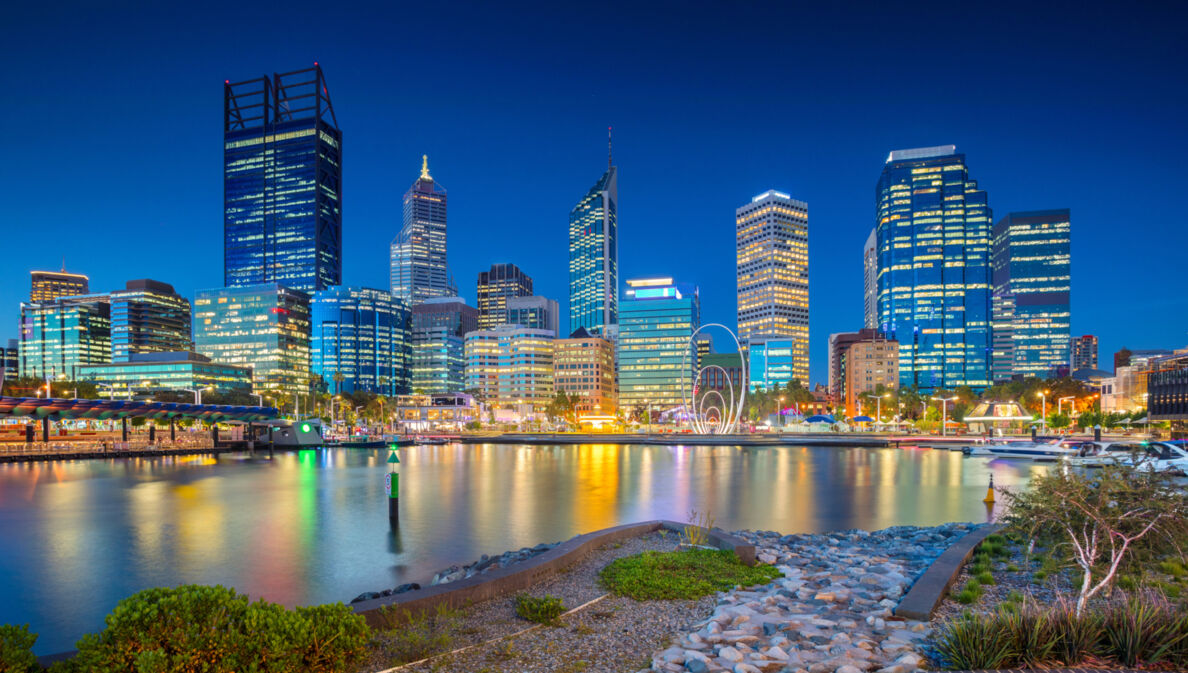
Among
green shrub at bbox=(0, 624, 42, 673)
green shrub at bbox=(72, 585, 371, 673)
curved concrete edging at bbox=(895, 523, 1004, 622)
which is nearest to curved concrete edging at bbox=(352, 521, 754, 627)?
green shrub at bbox=(72, 585, 371, 673)

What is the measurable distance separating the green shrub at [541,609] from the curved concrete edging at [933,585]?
15.3ft

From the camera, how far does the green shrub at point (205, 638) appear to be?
Result: 627 centimetres

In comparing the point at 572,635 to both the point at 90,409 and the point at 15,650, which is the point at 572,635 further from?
the point at 90,409

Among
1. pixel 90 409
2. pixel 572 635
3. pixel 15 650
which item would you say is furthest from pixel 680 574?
pixel 90 409

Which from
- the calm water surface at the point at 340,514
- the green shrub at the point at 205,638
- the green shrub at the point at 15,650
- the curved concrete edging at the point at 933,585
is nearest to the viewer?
the green shrub at the point at 15,650

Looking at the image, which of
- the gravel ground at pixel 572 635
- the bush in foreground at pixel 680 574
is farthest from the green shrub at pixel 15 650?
the bush in foreground at pixel 680 574

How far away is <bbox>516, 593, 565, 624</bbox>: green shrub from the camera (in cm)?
903

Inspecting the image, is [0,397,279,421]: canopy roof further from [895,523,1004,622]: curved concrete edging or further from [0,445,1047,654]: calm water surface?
[895,523,1004,622]: curved concrete edging

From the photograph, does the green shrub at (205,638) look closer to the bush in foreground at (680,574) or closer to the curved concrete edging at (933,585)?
the bush in foreground at (680,574)

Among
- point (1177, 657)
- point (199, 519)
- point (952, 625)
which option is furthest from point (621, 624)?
point (199, 519)

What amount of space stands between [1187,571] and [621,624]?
1016 centimetres

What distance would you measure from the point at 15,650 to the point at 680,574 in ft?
28.4

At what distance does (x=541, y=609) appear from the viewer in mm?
9078

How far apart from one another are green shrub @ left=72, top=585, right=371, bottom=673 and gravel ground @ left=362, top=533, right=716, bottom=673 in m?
0.96
